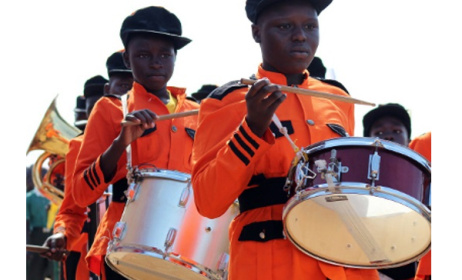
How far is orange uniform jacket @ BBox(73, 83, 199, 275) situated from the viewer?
692 cm

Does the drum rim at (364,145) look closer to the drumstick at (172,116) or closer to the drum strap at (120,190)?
the drumstick at (172,116)

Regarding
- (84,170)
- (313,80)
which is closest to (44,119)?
(84,170)

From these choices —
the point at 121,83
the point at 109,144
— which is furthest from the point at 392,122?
the point at 109,144

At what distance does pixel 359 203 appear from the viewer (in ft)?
15.3

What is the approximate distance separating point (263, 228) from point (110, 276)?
2433mm

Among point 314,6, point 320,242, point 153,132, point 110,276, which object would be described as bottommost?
point 110,276

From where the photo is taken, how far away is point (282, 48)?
16.4ft

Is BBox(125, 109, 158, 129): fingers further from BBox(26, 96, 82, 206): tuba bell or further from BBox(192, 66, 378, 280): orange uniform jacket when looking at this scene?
BBox(26, 96, 82, 206): tuba bell

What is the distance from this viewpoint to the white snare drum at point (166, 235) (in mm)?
6086

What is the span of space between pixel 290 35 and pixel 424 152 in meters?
2.48

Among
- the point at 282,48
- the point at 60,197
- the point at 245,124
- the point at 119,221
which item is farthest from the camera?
the point at 60,197

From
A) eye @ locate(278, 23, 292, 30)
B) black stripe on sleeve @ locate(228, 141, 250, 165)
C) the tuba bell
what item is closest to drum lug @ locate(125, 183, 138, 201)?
eye @ locate(278, 23, 292, 30)

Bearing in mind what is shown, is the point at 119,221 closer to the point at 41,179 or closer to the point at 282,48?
the point at 282,48

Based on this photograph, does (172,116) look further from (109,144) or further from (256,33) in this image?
(256,33)
